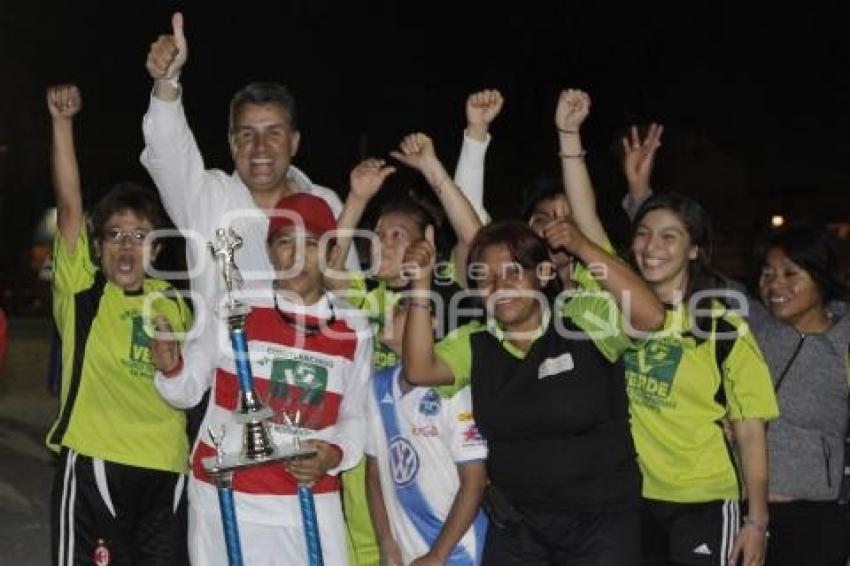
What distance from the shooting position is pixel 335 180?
24188 millimetres

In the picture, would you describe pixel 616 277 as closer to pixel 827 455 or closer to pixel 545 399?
pixel 545 399

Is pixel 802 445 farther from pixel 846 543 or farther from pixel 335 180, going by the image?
pixel 335 180

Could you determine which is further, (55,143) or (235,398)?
(55,143)

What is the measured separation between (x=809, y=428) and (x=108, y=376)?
8.85 ft

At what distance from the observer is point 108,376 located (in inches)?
151

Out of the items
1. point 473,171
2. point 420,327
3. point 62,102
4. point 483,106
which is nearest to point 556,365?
point 420,327

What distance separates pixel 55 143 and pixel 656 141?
2.59 m

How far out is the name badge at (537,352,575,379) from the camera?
333 cm

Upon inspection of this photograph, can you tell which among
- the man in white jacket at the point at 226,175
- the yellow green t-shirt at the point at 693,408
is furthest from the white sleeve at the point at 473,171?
the yellow green t-shirt at the point at 693,408

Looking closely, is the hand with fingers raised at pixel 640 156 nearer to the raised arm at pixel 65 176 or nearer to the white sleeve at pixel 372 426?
the white sleeve at pixel 372 426

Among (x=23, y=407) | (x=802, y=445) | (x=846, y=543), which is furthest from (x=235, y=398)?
(x=23, y=407)

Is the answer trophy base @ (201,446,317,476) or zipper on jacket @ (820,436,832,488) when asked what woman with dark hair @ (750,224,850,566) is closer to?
zipper on jacket @ (820,436,832,488)

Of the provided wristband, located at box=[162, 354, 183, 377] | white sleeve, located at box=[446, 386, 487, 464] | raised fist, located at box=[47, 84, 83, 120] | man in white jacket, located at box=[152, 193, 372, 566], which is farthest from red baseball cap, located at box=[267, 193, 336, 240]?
raised fist, located at box=[47, 84, 83, 120]

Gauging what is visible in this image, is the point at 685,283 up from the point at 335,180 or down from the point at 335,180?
down
